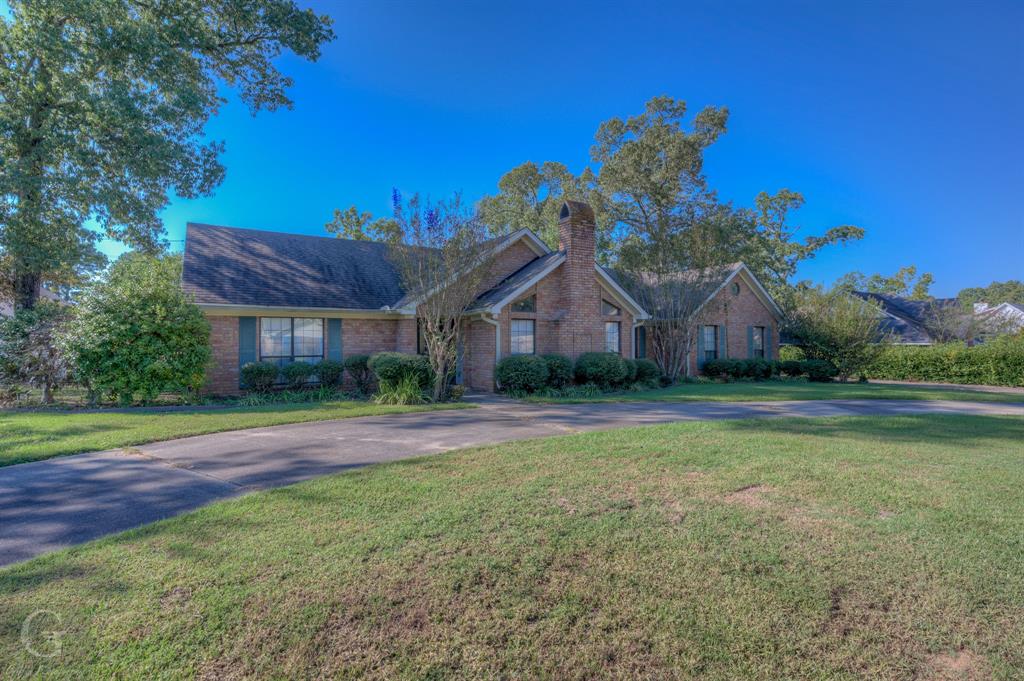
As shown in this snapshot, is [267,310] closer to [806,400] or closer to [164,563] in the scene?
[164,563]

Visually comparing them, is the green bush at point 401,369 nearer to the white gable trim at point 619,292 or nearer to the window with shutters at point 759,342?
the white gable trim at point 619,292

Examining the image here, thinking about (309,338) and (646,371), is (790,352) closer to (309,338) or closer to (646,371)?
(646,371)

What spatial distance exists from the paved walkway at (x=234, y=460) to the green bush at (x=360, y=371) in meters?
5.37

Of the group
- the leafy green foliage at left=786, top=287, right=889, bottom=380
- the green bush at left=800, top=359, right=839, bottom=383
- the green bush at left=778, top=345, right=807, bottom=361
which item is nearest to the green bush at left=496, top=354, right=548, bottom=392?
the green bush at left=800, top=359, right=839, bottom=383

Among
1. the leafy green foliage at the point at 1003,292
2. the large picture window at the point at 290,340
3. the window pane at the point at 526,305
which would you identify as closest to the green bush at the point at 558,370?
the window pane at the point at 526,305

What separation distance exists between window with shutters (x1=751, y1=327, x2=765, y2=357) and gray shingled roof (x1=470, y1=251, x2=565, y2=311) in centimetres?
1242

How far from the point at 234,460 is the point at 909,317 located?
44094 millimetres

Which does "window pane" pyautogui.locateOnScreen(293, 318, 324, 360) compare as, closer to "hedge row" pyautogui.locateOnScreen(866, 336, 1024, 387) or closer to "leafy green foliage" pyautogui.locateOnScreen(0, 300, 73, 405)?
"leafy green foliage" pyautogui.locateOnScreen(0, 300, 73, 405)

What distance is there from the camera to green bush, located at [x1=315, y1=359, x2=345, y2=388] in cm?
1505

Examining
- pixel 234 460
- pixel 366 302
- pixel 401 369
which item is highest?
pixel 366 302

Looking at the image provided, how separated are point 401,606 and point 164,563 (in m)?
1.86

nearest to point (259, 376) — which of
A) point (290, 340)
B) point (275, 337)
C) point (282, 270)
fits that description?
point (275, 337)

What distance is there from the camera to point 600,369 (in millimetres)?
15531

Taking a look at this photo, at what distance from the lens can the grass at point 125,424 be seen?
732cm
